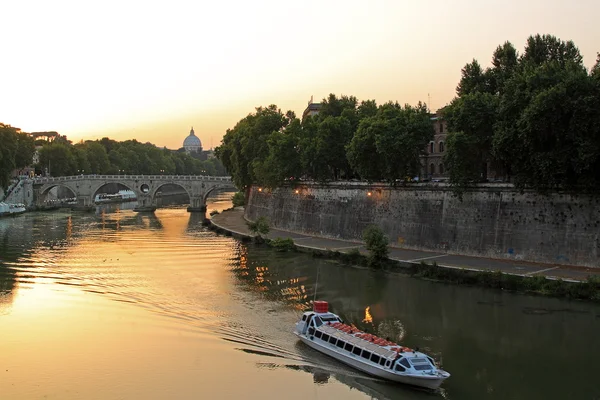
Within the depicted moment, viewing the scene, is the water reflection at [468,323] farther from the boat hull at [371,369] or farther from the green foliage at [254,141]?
the green foliage at [254,141]

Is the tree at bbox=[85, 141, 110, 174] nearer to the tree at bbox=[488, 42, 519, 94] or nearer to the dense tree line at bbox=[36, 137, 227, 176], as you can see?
the dense tree line at bbox=[36, 137, 227, 176]

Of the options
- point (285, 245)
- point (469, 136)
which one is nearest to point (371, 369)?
point (469, 136)

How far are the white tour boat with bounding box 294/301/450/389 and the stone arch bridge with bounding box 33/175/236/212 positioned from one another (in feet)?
212

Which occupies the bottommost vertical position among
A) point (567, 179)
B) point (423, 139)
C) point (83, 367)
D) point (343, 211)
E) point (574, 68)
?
point (83, 367)

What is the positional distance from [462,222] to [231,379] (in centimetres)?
2346

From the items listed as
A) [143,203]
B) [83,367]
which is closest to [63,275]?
[83,367]

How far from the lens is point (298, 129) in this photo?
6034 centimetres

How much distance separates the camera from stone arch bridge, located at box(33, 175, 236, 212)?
87625mm

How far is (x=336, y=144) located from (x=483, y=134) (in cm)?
1728

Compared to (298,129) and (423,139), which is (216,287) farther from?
(298,129)

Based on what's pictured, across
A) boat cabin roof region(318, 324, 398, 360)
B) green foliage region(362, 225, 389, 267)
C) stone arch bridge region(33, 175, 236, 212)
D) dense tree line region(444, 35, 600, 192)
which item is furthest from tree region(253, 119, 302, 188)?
boat cabin roof region(318, 324, 398, 360)

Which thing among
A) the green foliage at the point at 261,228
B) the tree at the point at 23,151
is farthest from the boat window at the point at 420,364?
the tree at the point at 23,151

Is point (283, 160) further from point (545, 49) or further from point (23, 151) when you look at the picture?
point (23, 151)

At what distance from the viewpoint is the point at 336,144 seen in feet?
176
